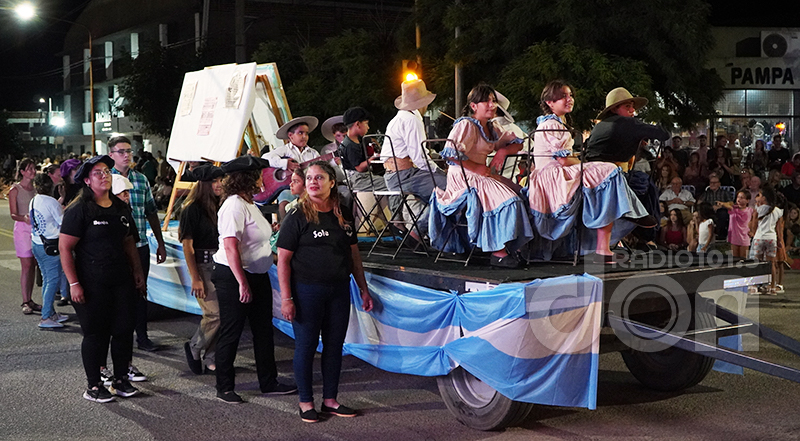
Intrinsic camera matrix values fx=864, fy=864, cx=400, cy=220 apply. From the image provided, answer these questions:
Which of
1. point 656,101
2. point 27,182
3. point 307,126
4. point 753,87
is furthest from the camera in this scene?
point 753,87

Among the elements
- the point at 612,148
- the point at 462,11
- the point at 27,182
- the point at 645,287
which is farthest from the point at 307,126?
the point at 462,11

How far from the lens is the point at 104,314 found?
636 centimetres

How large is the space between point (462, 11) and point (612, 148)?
10747 mm

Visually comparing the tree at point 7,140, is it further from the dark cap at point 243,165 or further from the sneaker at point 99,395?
the dark cap at point 243,165

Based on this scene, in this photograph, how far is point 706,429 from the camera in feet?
18.7

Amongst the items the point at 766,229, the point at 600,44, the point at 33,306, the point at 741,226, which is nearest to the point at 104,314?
the point at 33,306

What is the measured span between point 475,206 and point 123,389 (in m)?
3.03

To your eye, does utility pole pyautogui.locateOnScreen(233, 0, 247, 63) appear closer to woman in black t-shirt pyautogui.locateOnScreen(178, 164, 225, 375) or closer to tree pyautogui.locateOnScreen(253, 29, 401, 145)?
tree pyautogui.locateOnScreen(253, 29, 401, 145)

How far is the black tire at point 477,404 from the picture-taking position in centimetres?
547

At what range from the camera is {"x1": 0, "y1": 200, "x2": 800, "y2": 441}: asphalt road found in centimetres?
563

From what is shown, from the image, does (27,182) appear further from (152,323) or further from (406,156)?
(406,156)

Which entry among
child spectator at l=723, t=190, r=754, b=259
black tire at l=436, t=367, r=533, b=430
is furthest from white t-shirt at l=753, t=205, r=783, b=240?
black tire at l=436, t=367, r=533, b=430

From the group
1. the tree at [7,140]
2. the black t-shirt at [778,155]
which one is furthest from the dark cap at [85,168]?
the tree at [7,140]

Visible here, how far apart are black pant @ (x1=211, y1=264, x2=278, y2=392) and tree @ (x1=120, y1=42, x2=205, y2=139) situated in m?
25.9
